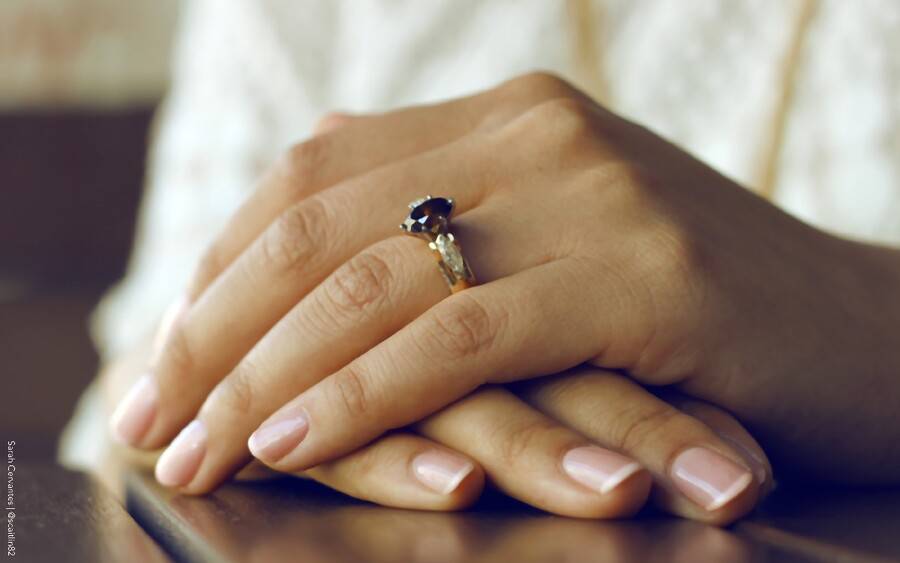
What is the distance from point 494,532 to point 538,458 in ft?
0.20

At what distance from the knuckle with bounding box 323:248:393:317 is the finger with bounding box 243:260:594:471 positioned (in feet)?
0.10

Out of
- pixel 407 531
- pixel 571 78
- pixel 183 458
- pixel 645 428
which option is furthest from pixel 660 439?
pixel 571 78

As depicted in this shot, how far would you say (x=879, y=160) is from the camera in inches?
32.4

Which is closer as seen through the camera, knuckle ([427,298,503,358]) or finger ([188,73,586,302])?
knuckle ([427,298,503,358])

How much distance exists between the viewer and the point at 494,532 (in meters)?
0.38

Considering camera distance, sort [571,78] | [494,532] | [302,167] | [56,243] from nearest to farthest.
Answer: [494,532] → [302,167] → [571,78] → [56,243]

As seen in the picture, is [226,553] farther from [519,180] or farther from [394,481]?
[519,180]

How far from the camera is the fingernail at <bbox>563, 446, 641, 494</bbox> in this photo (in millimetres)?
406

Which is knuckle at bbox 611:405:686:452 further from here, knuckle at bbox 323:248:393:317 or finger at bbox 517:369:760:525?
knuckle at bbox 323:248:393:317

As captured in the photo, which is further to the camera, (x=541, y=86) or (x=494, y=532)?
(x=541, y=86)

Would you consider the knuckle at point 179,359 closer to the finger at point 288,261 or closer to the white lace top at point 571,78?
the finger at point 288,261

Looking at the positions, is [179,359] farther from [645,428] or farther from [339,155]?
[645,428]

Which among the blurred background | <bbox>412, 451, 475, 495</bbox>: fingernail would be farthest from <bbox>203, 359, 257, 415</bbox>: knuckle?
the blurred background

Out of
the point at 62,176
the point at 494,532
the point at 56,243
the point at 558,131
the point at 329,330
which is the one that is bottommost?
the point at 494,532
